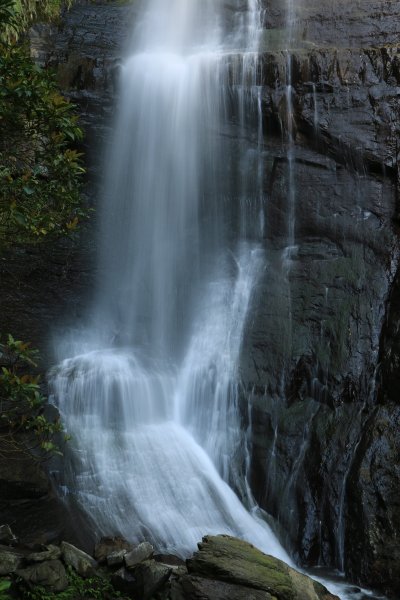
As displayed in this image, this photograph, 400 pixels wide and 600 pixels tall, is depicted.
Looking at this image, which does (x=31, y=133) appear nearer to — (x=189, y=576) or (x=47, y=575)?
(x=47, y=575)

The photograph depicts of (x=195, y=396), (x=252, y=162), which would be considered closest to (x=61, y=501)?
(x=195, y=396)

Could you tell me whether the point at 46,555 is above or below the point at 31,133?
below

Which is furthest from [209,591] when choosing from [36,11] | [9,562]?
[36,11]

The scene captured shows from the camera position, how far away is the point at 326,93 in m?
11.6

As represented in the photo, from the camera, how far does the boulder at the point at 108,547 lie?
233 inches

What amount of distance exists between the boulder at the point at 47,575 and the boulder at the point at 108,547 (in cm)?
69

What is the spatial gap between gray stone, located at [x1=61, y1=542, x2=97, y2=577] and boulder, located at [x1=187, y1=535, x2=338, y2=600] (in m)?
0.99

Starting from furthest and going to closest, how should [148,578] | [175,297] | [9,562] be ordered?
[175,297] < [148,578] < [9,562]

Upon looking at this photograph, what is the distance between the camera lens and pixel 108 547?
6.10m

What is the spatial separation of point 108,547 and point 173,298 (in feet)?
20.7

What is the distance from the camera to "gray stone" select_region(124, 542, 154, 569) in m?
5.64

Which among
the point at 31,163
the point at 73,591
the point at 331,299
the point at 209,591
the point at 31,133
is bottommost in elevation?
the point at 209,591

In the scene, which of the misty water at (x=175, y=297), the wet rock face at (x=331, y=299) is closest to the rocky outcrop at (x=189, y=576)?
the misty water at (x=175, y=297)

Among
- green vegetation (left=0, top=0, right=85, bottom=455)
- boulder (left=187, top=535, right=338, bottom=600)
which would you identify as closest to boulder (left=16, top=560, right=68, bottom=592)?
green vegetation (left=0, top=0, right=85, bottom=455)
